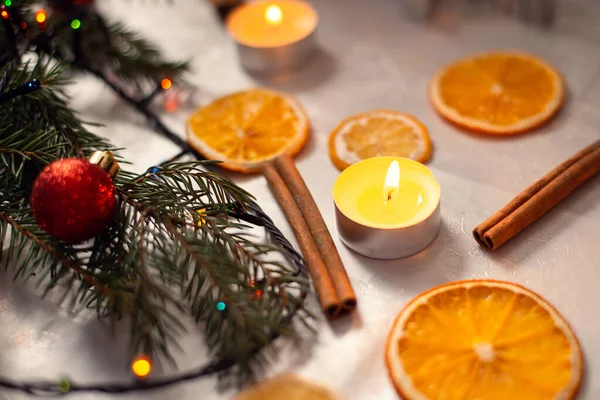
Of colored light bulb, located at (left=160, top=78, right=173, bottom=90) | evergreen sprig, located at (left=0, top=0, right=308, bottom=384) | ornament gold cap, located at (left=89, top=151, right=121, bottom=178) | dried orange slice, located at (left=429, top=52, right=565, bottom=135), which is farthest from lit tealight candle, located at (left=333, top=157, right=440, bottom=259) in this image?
colored light bulb, located at (left=160, top=78, right=173, bottom=90)

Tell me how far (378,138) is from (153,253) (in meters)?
0.46

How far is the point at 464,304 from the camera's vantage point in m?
0.86

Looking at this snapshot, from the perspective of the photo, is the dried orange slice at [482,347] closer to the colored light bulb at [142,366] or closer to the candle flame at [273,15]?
the colored light bulb at [142,366]

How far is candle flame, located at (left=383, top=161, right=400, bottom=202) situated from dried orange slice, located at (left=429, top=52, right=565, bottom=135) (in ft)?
0.81

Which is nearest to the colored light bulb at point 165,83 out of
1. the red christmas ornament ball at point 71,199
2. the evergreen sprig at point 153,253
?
the evergreen sprig at point 153,253

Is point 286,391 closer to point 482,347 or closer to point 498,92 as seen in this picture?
point 482,347

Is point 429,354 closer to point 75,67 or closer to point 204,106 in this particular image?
point 204,106

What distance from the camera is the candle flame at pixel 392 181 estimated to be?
0.95 metres

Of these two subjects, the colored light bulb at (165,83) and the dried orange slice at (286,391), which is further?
the colored light bulb at (165,83)

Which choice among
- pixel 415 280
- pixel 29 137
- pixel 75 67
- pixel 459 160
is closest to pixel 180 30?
pixel 75 67

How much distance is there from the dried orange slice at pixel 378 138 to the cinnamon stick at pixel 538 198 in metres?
0.18

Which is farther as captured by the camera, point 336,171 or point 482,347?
point 336,171

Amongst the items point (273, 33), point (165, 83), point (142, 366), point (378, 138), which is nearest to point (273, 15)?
point (273, 33)

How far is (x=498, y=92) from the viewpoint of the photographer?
116cm
